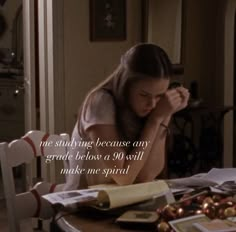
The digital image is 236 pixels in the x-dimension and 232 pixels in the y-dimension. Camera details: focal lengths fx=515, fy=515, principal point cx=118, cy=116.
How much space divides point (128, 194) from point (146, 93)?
43cm

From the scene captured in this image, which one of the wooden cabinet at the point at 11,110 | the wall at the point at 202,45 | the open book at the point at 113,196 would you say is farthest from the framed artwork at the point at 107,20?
the open book at the point at 113,196

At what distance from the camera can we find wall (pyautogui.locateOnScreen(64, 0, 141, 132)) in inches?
139

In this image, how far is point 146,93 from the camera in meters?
1.60

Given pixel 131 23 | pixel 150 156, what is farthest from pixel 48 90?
Result: pixel 150 156

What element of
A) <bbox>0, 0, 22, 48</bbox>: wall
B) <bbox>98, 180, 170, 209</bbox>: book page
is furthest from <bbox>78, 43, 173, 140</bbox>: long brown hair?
<bbox>0, 0, 22, 48</bbox>: wall

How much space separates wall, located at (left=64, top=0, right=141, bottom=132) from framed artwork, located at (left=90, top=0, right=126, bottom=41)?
39mm

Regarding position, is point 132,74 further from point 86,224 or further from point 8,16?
point 8,16

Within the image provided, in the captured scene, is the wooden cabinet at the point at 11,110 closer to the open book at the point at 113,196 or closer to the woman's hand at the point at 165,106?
the woman's hand at the point at 165,106

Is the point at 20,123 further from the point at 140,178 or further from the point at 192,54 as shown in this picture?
the point at 140,178

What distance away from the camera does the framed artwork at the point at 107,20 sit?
12.1 ft

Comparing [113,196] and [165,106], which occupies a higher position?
[165,106]

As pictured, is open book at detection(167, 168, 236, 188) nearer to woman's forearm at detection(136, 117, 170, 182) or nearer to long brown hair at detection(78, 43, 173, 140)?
woman's forearm at detection(136, 117, 170, 182)

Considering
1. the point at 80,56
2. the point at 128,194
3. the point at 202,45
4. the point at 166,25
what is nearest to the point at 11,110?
the point at 80,56

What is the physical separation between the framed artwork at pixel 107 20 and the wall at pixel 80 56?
0.13 ft
